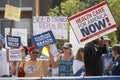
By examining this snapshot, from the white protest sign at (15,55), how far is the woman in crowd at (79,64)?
1086 mm

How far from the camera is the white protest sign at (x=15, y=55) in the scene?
948cm

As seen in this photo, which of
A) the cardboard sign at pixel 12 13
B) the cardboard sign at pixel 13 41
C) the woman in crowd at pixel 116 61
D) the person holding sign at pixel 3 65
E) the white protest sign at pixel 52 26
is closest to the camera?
the woman in crowd at pixel 116 61

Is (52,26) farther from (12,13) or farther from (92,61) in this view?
(92,61)

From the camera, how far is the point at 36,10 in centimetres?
3819

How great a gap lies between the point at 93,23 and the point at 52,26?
3112 mm

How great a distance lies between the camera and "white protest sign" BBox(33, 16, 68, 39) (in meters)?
12.1

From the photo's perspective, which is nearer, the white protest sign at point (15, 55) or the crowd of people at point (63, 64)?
the crowd of people at point (63, 64)

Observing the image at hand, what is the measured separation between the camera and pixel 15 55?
9531mm

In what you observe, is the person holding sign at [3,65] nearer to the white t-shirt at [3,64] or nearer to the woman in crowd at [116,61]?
the white t-shirt at [3,64]

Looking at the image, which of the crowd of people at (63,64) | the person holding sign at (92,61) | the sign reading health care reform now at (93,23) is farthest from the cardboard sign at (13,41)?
the person holding sign at (92,61)

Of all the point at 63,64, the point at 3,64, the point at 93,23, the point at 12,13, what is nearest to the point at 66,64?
the point at 63,64

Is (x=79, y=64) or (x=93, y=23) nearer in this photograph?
(x=93, y=23)

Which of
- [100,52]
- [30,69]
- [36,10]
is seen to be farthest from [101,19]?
[36,10]

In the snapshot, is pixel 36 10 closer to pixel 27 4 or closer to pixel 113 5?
pixel 27 4
